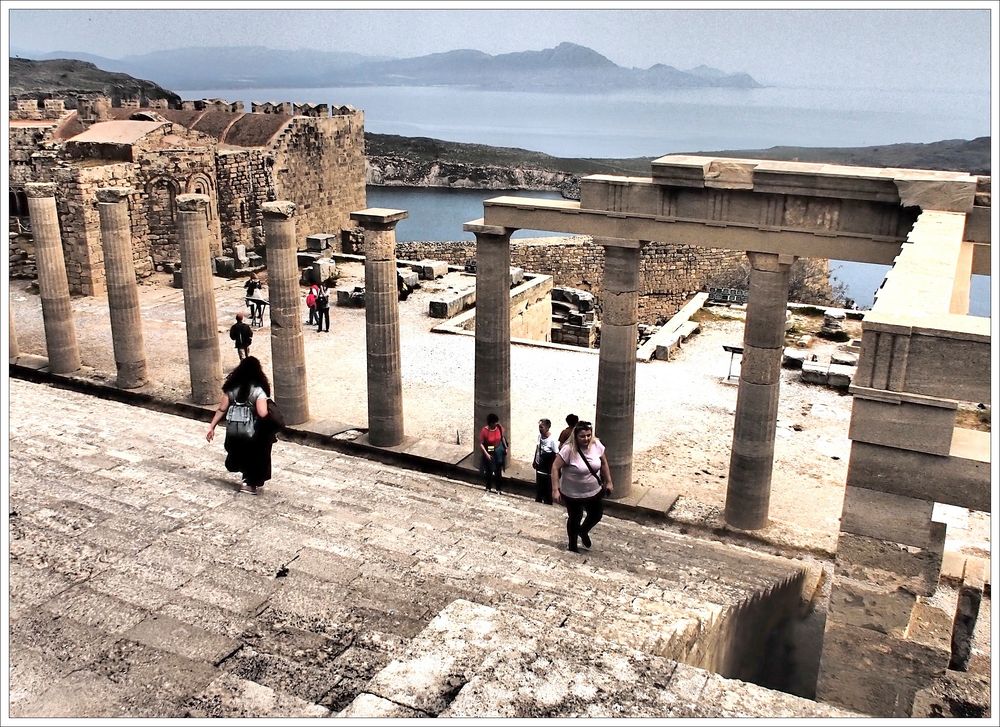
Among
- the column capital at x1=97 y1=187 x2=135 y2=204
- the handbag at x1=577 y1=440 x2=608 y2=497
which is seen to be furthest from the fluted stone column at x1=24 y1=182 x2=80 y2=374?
the handbag at x1=577 y1=440 x2=608 y2=497

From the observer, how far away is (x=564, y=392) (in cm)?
1576

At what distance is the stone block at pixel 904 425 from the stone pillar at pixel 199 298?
10993mm

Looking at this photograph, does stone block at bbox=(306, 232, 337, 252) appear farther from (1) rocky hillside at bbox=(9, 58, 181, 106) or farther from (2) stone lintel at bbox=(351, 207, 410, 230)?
(1) rocky hillside at bbox=(9, 58, 181, 106)

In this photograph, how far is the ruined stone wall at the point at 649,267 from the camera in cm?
2922

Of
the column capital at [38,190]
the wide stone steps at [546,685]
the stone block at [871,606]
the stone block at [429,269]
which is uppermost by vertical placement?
the column capital at [38,190]

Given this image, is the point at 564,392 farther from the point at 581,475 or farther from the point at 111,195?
the point at 581,475

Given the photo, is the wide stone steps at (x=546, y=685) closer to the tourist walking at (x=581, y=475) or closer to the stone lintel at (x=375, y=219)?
the tourist walking at (x=581, y=475)

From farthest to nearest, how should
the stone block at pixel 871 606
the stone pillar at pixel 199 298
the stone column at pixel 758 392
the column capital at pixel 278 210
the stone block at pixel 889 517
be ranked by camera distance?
the stone pillar at pixel 199 298 < the column capital at pixel 278 210 < the stone column at pixel 758 392 < the stone block at pixel 871 606 < the stone block at pixel 889 517

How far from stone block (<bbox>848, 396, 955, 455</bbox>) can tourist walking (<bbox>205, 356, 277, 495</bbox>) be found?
461 cm

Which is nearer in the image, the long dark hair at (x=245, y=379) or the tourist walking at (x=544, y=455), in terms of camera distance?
the long dark hair at (x=245, y=379)

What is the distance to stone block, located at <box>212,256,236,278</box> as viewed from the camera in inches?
953

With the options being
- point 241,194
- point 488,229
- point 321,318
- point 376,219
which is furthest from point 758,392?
point 241,194

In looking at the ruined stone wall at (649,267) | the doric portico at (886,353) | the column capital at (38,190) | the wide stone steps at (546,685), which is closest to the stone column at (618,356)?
the doric portico at (886,353)

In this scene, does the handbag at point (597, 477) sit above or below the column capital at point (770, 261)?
below
